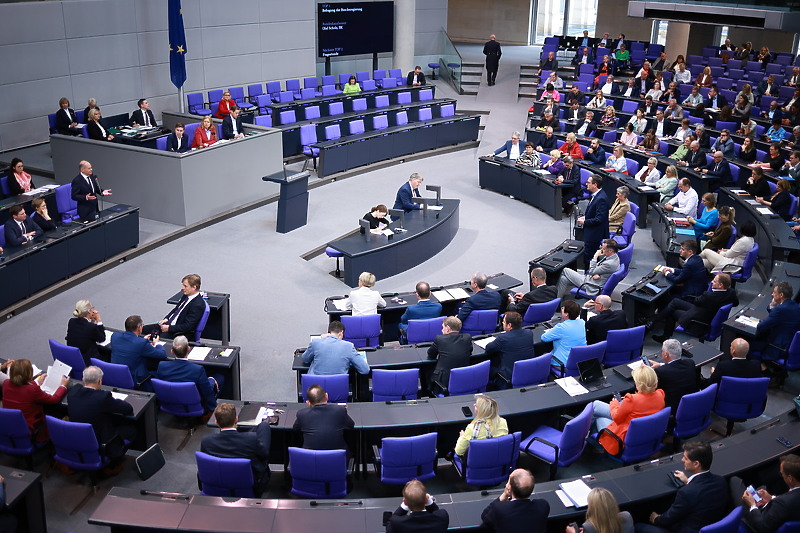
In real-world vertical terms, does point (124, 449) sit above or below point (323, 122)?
below

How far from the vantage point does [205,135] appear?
570 inches

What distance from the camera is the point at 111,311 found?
10.7 meters

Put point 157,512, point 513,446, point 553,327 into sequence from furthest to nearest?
point 553,327 → point 513,446 → point 157,512

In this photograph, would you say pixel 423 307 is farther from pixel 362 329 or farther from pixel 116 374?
pixel 116 374

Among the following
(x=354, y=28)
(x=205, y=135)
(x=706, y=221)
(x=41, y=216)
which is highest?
(x=354, y=28)

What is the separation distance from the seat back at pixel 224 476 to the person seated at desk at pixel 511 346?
295 cm

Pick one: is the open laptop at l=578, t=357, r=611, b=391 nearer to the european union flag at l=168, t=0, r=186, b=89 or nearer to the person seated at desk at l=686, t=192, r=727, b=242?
the person seated at desk at l=686, t=192, r=727, b=242

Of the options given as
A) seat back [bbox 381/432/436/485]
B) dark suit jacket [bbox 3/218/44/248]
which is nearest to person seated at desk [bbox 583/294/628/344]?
seat back [bbox 381/432/436/485]

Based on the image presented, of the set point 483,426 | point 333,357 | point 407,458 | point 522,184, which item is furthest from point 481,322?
point 522,184

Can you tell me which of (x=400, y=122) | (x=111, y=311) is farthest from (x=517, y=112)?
(x=111, y=311)

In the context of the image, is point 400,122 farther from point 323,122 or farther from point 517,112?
point 517,112

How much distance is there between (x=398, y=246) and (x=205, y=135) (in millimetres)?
4910

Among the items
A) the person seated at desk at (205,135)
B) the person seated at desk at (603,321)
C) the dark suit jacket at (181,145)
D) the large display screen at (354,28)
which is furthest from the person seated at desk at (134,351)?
the large display screen at (354,28)

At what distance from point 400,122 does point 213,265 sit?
333 inches
